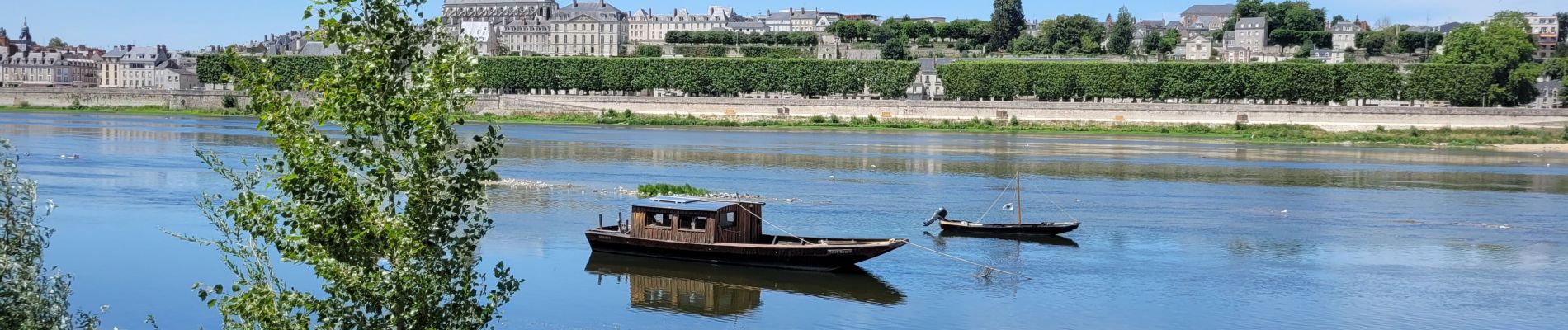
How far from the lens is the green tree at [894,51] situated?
127 meters

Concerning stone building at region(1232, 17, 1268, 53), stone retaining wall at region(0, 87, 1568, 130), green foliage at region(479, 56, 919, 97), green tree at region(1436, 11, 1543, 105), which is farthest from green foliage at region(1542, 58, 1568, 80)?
green foliage at region(479, 56, 919, 97)

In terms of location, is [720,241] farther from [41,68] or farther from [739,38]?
[41,68]

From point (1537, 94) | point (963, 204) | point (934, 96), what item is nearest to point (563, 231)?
point (963, 204)

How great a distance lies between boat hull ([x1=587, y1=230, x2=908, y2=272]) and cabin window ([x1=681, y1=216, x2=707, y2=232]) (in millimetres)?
333

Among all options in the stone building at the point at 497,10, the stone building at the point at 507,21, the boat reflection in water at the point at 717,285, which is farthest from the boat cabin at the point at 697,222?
the stone building at the point at 497,10

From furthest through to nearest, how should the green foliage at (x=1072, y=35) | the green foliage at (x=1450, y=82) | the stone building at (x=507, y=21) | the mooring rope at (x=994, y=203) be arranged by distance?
1. the stone building at (x=507, y=21)
2. the green foliage at (x=1072, y=35)
3. the green foliage at (x=1450, y=82)
4. the mooring rope at (x=994, y=203)

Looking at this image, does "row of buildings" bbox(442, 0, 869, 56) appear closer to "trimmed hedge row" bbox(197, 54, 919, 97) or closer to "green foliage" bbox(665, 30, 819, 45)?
"green foliage" bbox(665, 30, 819, 45)

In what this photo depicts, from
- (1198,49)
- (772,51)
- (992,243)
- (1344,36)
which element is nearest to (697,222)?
(992,243)

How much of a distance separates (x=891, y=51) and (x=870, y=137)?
56.6m

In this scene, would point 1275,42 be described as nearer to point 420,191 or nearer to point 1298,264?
point 1298,264

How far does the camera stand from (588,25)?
139 m

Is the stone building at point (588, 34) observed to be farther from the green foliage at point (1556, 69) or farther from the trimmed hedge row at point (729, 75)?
the green foliage at point (1556, 69)

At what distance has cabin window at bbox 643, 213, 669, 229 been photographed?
975 inches

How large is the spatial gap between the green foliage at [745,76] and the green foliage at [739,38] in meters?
37.7
